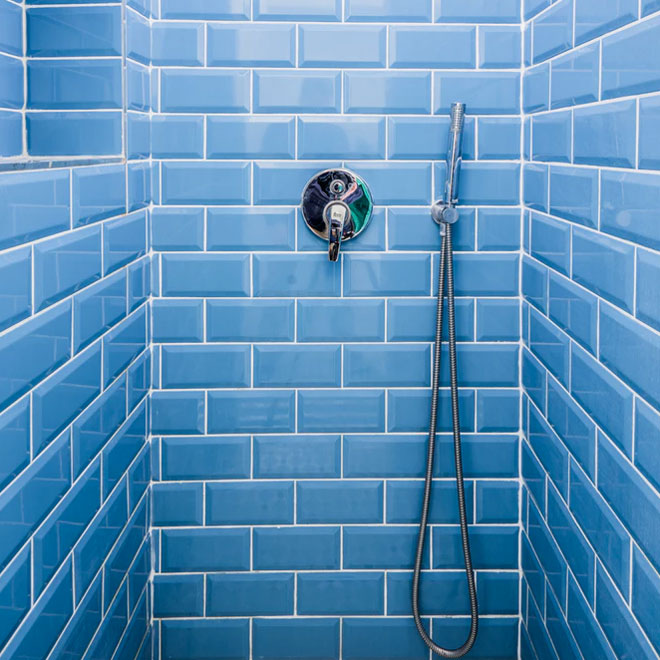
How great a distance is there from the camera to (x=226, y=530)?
200 cm

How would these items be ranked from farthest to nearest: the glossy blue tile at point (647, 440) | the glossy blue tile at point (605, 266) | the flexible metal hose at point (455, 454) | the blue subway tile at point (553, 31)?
the flexible metal hose at point (455, 454) < the blue subway tile at point (553, 31) < the glossy blue tile at point (605, 266) < the glossy blue tile at point (647, 440)

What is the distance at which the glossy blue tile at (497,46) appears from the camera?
1896 millimetres

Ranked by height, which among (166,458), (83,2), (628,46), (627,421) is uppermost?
(83,2)

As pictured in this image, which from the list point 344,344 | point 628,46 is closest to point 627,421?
point 628,46

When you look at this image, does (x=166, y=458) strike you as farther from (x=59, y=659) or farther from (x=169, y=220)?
(x=59, y=659)

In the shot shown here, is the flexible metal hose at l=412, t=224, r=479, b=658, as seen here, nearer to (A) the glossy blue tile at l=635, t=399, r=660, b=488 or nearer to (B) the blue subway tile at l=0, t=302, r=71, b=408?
(A) the glossy blue tile at l=635, t=399, r=660, b=488

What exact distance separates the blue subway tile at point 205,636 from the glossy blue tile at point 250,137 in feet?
3.36

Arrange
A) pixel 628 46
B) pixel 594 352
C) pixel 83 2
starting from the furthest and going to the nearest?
pixel 83 2 < pixel 594 352 < pixel 628 46

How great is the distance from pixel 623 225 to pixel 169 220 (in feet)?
3.25

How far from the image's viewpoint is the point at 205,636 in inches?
79.4

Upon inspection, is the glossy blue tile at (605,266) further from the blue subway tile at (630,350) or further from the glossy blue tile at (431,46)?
the glossy blue tile at (431,46)

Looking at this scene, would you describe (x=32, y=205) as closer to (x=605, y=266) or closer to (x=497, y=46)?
(x=605, y=266)

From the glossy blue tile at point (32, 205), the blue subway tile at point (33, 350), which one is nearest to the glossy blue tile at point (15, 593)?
the blue subway tile at point (33, 350)

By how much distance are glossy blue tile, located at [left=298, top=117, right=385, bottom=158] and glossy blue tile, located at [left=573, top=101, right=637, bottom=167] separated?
20.0 inches
